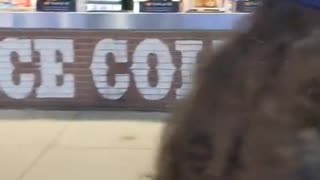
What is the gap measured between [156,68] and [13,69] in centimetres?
80

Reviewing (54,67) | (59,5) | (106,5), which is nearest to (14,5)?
(59,5)

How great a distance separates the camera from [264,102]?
0.65 meters

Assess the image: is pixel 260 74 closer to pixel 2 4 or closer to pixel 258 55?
pixel 258 55

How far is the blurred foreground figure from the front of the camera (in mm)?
634

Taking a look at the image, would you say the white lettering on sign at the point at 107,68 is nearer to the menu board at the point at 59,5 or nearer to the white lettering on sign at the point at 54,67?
the white lettering on sign at the point at 54,67

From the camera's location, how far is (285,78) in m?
0.64

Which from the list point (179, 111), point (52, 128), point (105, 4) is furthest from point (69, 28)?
point (179, 111)

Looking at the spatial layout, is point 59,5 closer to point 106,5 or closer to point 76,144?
point 106,5

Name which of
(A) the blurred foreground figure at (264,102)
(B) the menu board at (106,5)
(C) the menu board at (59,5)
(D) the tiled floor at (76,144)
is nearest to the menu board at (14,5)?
(C) the menu board at (59,5)

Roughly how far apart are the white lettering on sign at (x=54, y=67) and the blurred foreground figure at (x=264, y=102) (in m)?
3.47

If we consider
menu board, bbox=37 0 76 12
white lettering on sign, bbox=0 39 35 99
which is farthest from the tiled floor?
menu board, bbox=37 0 76 12

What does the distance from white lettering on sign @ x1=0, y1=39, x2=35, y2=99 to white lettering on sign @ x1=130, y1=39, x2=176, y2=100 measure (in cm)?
58

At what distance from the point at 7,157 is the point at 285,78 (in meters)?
2.94

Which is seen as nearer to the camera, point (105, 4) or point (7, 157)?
point (7, 157)
